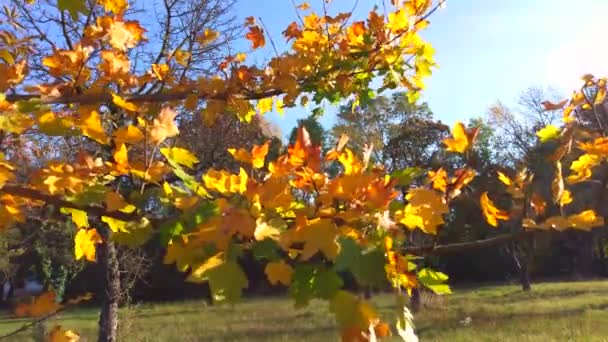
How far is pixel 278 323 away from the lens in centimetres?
1047

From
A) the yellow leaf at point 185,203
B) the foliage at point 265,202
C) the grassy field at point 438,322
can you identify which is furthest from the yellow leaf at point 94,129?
the grassy field at point 438,322

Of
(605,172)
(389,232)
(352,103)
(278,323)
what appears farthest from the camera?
(278,323)

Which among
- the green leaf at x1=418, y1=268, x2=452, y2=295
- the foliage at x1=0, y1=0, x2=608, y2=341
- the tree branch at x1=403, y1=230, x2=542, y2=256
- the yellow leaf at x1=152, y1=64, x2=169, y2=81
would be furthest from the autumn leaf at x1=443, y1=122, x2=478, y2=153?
the yellow leaf at x1=152, y1=64, x2=169, y2=81

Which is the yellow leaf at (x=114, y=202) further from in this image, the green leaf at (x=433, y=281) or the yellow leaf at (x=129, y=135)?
the green leaf at (x=433, y=281)

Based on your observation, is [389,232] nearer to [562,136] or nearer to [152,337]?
[562,136]

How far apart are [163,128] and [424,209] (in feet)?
1.66

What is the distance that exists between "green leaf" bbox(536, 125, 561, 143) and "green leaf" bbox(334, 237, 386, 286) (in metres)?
0.56

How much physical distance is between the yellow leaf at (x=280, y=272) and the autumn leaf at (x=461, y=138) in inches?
14.3

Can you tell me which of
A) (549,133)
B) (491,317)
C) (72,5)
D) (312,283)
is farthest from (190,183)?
(491,317)

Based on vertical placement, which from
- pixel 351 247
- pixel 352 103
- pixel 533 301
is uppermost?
pixel 352 103

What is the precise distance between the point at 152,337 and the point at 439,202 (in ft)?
30.1

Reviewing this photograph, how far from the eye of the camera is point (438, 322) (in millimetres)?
9742

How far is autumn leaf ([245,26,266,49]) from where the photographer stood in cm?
221

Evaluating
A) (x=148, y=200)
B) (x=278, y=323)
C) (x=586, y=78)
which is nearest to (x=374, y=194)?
(x=148, y=200)
